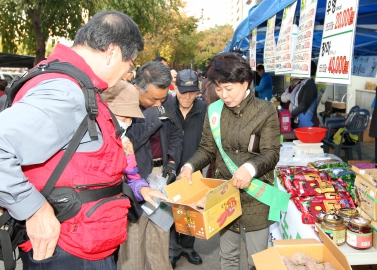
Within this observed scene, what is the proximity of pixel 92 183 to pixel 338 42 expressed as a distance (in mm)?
2087

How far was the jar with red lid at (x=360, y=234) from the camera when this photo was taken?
238 centimetres

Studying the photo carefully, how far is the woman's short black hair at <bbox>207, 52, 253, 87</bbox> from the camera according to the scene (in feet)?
8.34

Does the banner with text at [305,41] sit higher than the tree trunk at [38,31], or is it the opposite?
the tree trunk at [38,31]

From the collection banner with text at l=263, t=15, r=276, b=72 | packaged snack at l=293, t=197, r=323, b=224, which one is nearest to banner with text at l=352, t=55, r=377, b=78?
banner with text at l=263, t=15, r=276, b=72

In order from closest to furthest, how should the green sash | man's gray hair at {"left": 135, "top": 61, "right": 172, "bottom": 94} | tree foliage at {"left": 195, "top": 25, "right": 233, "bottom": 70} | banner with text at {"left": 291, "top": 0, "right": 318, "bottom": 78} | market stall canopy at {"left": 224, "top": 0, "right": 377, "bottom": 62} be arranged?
the green sash < man's gray hair at {"left": 135, "top": 61, "right": 172, "bottom": 94} < banner with text at {"left": 291, "top": 0, "right": 318, "bottom": 78} < market stall canopy at {"left": 224, "top": 0, "right": 377, "bottom": 62} < tree foliage at {"left": 195, "top": 25, "right": 233, "bottom": 70}

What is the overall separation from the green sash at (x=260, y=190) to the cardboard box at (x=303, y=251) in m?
0.43

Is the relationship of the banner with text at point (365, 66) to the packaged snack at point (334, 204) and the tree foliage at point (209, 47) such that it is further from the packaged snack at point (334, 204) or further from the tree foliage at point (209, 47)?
the tree foliage at point (209, 47)

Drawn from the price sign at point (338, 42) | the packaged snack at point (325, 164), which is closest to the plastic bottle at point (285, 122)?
the packaged snack at point (325, 164)

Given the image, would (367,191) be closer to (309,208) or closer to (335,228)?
(335,228)

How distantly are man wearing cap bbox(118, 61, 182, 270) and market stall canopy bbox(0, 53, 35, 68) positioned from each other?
12701mm

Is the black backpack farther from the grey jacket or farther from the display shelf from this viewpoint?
the display shelf

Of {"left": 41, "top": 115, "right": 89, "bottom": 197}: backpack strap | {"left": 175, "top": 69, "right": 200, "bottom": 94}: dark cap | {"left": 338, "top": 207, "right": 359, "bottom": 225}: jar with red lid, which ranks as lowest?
{"left": 338, "top": 207, "right": 359, "bottom": 225}: jar with red lid

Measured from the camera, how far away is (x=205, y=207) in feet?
7.01

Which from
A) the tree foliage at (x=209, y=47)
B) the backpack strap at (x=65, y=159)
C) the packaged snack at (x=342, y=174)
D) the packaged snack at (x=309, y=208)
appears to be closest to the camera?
the backpack strap at (x=65, y=159)
